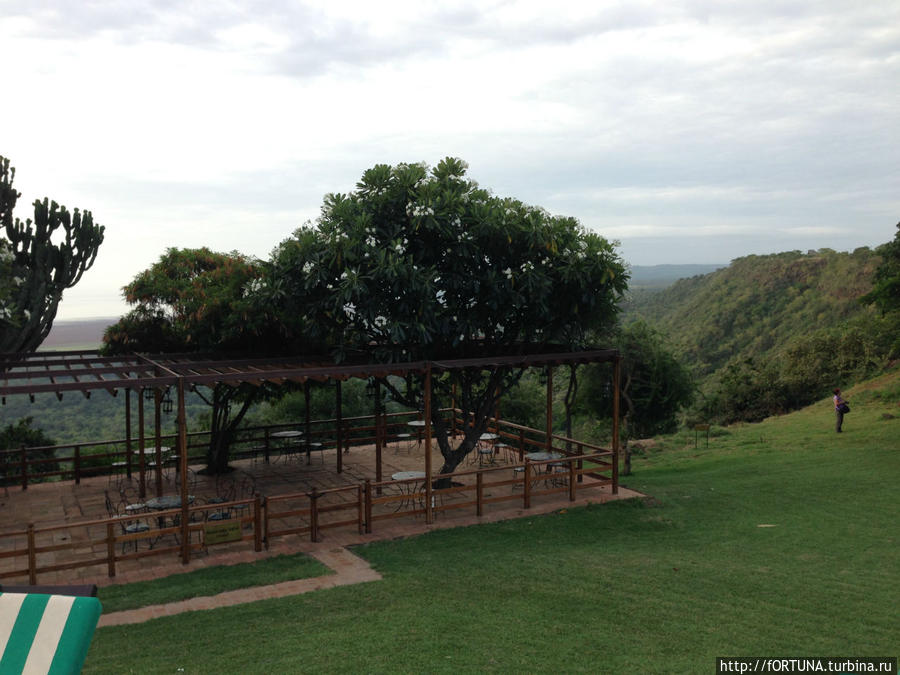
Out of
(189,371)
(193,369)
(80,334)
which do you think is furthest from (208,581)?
(80,334)

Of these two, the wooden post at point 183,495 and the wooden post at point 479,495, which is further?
the wooden post at point 479,495

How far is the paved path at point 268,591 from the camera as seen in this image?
7.69 metres

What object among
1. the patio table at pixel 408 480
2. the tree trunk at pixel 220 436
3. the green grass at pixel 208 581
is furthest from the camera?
the tree trunk at pixel 220 436

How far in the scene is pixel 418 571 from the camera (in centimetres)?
904

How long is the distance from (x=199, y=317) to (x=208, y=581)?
7.31m

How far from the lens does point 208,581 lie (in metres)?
8.81

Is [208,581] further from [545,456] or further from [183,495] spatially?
[545,456]

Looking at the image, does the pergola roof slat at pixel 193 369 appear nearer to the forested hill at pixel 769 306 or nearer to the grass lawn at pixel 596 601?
the grass lawn at pixel 596 601

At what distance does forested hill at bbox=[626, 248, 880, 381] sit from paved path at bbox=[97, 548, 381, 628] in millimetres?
35991

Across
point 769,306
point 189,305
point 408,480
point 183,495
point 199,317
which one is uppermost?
point 769,306

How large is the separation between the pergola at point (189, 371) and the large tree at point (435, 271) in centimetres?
67

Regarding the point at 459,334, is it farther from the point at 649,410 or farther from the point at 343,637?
the point at 649,410

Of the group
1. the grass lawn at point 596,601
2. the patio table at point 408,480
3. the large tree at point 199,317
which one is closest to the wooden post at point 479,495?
the grass lawn at point 596,601

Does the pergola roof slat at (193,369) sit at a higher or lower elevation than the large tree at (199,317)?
lower
